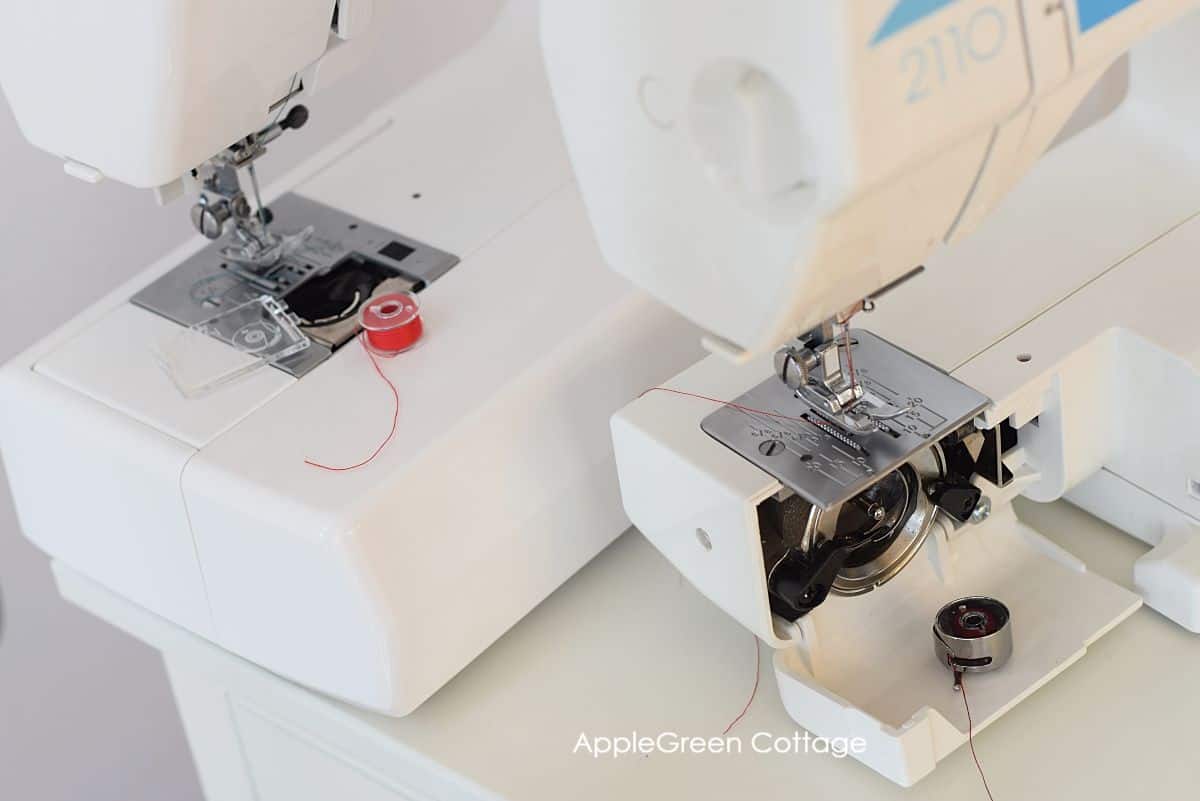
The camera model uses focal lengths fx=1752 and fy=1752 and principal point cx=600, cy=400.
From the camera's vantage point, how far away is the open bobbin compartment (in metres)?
1.33

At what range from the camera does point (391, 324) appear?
148 cm

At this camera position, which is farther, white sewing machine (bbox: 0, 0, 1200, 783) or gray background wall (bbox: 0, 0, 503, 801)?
gray background wall (bbox: 0, 0, 503, 801)

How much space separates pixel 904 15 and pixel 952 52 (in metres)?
0.04

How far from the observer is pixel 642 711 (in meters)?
1.43

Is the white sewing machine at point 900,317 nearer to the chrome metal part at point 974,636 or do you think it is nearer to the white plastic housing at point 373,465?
the chrome metal part at point 974,636

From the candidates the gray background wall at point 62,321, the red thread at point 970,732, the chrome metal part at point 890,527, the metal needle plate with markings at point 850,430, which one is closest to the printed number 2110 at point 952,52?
the metal needle plate with markings at point 850,430

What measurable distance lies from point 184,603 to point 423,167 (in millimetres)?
505

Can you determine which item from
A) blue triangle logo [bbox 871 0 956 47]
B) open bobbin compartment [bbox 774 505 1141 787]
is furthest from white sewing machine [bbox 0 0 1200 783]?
blue triangle logo [bbox 871 0 956 47]

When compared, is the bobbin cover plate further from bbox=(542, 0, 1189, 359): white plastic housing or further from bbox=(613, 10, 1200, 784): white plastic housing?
bbox=(542, 0, 1189, 359): white plastic housing

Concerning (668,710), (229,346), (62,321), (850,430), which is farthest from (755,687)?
(62,321)

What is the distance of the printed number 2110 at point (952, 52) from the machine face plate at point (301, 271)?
0.71 m

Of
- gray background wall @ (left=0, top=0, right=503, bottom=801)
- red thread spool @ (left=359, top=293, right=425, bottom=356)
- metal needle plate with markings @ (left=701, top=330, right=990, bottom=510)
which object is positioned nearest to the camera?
metal needle plate with markings @ (left=701, top=330, right=990, bottom=510)

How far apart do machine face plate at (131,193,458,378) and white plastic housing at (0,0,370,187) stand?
0.63ft

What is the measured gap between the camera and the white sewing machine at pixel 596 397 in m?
1.26
